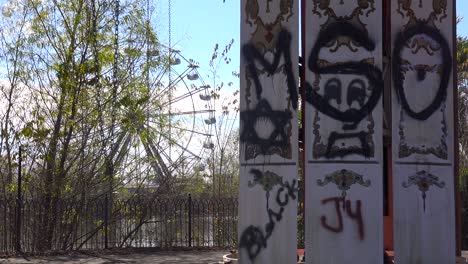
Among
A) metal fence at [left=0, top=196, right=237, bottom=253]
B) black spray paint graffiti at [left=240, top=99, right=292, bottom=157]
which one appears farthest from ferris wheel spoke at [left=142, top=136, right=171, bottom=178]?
black spray paint graffiti at [left=240, top=99, right=292, bottom=157]

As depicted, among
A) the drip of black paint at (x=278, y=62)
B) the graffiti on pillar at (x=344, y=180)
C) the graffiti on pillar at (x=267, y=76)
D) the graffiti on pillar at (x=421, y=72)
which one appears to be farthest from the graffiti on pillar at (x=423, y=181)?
the drip of black paint at (x=278, y=62)

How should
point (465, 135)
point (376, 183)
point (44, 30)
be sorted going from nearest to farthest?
point (376, 183)
point (44, 30)
point (465, 135)

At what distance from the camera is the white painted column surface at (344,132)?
8.69m

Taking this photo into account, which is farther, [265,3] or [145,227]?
[145,227]

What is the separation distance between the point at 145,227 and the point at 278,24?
443 inches

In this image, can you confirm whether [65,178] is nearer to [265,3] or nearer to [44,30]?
[44,30]

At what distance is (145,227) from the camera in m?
19.3

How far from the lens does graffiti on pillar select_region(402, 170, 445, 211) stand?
29.2 feet

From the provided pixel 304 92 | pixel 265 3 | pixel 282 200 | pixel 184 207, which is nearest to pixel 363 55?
pixel 304 92

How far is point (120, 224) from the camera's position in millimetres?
19016

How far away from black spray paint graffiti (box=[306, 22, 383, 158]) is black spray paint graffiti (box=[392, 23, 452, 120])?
0.97 feet

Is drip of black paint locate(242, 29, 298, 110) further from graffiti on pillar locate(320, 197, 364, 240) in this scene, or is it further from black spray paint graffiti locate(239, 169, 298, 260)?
graffiti on pillar locate(320, 197, 364, 240)

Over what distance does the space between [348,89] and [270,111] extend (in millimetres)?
1030

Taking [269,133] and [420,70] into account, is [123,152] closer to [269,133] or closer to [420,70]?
[269,133]
